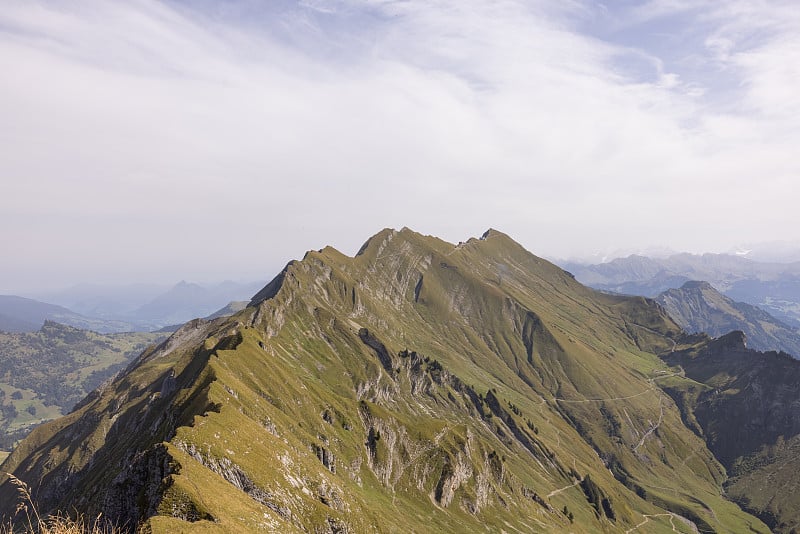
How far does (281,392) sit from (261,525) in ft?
336

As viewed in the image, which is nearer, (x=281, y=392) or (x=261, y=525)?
(x=261, y=525)

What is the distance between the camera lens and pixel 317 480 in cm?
12388

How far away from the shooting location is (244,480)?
98.2m

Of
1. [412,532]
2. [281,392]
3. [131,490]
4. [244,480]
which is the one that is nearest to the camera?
[131,490]

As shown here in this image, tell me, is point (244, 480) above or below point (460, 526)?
above

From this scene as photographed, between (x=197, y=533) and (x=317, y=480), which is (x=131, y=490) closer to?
(x=197, y=533)

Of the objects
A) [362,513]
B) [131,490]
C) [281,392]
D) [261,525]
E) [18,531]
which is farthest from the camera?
[18,531]

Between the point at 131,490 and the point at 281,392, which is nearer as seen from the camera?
the point at 131,490

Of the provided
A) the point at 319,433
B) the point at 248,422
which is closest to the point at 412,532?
the point at 319,433

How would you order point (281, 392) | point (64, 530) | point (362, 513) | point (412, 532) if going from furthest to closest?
point (281, 392) → point (412, 532) → point (362, 513) → point (64, 530)

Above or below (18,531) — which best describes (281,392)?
above

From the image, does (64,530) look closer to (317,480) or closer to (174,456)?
(174,456)

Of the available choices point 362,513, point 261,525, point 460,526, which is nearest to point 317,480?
point 362,513

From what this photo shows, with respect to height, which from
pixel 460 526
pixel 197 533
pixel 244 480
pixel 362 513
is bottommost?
pixel 460 526
